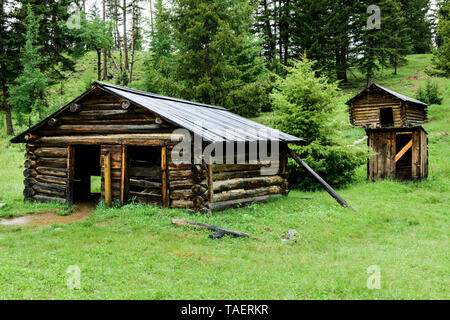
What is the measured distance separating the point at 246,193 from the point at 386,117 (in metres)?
23.6

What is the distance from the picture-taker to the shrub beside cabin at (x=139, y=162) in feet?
33.8

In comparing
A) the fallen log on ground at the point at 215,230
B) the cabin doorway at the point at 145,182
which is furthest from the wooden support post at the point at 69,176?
the fallen log on ground at the point at 215,230

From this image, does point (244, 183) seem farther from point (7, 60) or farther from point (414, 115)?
point (7, 60)

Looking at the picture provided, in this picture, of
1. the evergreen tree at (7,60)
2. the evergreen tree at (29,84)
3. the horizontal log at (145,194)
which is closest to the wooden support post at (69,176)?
the horizontal log at (145,194)

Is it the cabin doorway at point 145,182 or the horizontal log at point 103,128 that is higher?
the horizontal log at point 103,128

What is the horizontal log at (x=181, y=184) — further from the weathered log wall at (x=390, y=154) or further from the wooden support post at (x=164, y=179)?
the weathered log wall at (x=390, y=154)

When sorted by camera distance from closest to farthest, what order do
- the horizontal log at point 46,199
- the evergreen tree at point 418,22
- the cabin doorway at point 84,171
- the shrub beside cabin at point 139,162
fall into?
1. the shrub beside cabin at point 139,162
2. the horizontal log at point 46,199
3. the cabin doorway at point 84,171
4. the evergreen tree at point 418,22

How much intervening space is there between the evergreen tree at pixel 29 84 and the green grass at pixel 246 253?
18409mm

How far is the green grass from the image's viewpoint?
205 inches

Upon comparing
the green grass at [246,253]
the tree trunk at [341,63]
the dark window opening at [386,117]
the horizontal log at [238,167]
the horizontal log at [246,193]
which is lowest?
the green grass at [246,253]

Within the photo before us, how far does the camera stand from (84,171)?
14.7 metres

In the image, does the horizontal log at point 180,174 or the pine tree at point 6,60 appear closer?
the horizontal log at point 180,174

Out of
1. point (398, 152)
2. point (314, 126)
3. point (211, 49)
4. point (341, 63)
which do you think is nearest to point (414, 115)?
point (398, 152)

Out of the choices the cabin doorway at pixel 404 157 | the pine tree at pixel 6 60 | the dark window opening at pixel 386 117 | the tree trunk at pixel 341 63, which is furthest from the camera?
the tree trunk at pixel 341 63
